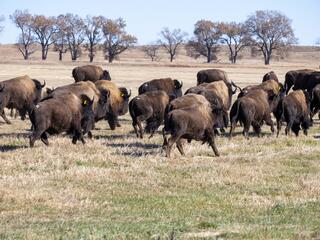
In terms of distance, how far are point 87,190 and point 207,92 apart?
9.36 metres

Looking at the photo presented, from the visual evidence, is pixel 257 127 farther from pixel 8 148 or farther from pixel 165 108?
pixel 8 148

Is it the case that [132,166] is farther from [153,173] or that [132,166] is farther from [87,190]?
[87,190]

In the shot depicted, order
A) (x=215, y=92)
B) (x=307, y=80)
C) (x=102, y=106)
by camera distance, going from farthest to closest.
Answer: (x=307, y=80)
(x=215, y=92)
(x=102, y=106)

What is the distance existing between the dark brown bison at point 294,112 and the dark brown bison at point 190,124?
435 cm

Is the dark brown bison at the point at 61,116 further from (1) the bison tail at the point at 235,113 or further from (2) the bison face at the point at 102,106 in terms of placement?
(1) the bison tail at the point at 235,113

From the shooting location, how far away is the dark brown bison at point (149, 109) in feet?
62.8

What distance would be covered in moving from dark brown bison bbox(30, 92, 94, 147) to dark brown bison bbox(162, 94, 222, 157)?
2.72 m

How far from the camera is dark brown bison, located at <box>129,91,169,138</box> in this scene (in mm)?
19141

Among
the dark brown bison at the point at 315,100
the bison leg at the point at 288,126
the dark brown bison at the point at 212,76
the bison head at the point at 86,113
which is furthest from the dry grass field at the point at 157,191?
the dark brown bison at the point at 212,76

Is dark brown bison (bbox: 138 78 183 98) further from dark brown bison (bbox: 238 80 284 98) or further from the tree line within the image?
the tree line

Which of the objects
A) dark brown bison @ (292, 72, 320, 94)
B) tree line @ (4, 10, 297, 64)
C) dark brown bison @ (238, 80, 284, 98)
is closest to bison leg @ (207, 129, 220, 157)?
dark brown bison @ (238, 80, 284, 98)

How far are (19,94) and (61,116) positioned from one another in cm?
624

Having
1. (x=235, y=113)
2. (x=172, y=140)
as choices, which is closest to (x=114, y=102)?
A: (x=235, y=113)

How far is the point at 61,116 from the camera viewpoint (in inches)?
633
